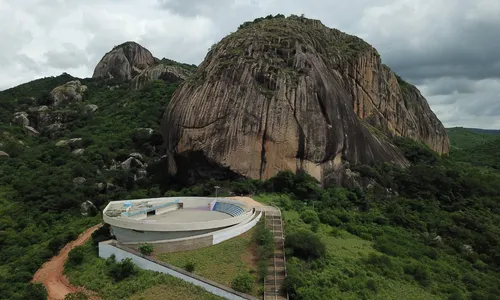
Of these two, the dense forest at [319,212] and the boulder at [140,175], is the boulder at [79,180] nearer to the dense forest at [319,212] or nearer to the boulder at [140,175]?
the dense forest at [319,212]

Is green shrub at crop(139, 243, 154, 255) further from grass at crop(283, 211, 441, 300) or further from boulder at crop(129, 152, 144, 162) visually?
boulder at crop(129, 152, 144, 162)

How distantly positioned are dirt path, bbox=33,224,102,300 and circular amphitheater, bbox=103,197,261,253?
2804 mm

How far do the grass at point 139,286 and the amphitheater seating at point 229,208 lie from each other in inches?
262

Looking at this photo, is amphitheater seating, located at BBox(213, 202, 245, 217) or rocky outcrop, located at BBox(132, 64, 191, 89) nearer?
amphitheater seating, located at BBox(213, 202, 245, 217)

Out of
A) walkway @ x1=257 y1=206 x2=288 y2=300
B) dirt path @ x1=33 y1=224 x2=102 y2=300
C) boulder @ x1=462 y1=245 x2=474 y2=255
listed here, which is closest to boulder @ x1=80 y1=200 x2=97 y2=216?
dirt path @ x1=33 y1=224 x2=102 y2=300

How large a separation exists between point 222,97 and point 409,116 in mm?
27275

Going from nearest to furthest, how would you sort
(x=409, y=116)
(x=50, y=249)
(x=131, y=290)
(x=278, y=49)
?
1. (x=131, y=290)
2. (x=50, y=249)
3. (x=278, y=49)
4. (x=409, y=116)

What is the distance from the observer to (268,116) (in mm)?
30031

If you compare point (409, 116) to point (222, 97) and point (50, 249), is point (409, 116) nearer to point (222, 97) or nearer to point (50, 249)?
point (222, 97)

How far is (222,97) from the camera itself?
103ft

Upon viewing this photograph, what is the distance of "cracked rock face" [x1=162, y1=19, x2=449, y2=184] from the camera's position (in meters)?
29.7

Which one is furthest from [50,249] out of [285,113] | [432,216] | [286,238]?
[432,216]

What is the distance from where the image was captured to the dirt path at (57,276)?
18516 millimetres

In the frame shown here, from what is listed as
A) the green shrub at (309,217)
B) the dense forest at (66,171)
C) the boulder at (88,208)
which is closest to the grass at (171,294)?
the dense forest at (66,171)
